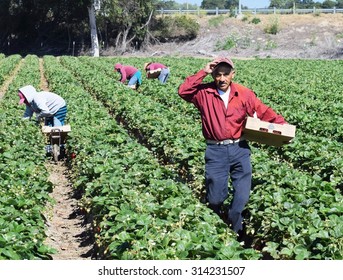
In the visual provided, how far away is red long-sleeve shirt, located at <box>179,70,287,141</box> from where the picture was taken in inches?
246

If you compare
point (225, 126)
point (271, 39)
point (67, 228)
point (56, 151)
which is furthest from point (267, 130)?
point (271, 39)

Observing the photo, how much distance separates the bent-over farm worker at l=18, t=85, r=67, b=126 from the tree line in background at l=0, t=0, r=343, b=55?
1555 inches

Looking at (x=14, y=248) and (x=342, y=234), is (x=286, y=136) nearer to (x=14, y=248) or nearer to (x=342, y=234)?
(x=342, y=234)

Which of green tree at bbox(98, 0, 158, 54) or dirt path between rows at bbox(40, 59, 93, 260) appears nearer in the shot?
dirt path between rows at bbox(40, 59, 93, 260)

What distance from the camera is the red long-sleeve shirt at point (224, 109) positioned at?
6246mm

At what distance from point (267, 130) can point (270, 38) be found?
166 feet

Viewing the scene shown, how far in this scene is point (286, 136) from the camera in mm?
6289

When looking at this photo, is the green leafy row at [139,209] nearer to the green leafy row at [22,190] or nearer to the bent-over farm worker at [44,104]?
the green leafy row at [22,190]

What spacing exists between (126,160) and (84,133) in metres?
2.29

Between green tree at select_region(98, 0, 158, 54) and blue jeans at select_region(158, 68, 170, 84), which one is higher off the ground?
green tree at select_region(98, 0, 158, 54)

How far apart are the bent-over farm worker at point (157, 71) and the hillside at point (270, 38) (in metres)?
28.5

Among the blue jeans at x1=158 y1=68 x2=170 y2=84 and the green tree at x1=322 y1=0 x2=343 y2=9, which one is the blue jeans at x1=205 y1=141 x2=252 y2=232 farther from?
the green tree at x1=322 y1=0 x2=343 y2=9

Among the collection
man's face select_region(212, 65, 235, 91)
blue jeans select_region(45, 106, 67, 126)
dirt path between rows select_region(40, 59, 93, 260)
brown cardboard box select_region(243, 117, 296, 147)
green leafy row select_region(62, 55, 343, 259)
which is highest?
man's face select_region(212, 65, 235, 91)

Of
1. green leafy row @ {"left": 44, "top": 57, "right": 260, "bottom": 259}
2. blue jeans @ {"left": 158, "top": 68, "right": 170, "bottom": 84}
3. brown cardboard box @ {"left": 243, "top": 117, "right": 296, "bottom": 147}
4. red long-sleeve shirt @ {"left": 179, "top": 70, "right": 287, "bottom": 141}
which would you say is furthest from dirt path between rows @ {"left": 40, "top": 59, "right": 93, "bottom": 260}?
blue jeans @ {"left": 158, "top": 68, "right": 170, "bottom": 84}
